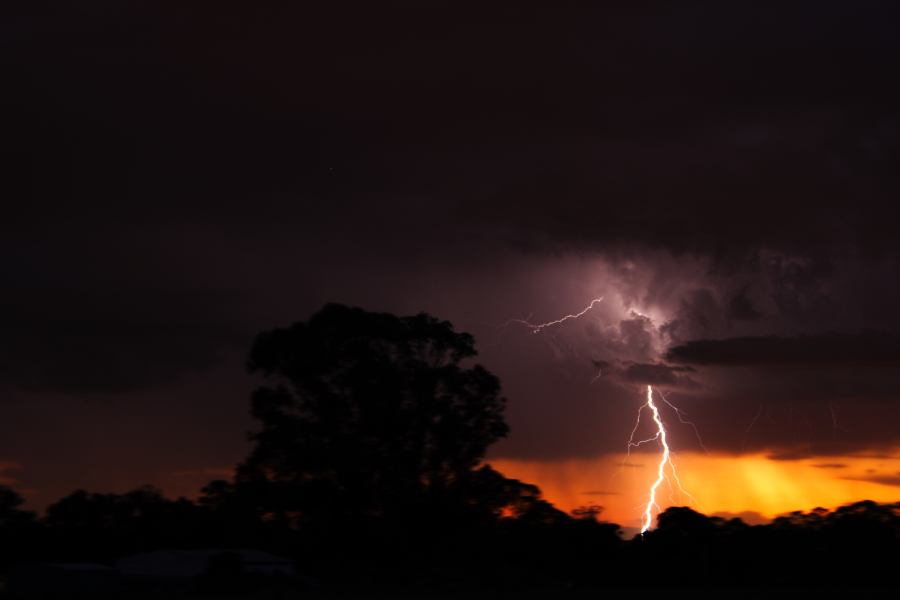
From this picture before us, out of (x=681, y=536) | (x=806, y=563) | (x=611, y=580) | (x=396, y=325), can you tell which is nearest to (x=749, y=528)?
(x=681, y=536)

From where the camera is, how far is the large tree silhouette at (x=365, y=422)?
5300 cm

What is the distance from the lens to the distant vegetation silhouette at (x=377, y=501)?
4703 cm

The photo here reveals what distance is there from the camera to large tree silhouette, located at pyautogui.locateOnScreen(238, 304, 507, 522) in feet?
174

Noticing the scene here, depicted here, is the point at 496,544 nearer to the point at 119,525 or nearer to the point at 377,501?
the point at 377,501

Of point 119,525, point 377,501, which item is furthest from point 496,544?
point 119,525

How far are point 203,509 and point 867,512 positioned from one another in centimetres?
3250

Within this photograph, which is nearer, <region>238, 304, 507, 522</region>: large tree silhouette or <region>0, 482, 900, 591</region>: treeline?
<region>0, 482, 900, 591</region>: treeline

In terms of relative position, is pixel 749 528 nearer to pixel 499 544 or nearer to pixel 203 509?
pixel 499 544

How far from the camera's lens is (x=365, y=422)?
178ft

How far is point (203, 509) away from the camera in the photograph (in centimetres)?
5962

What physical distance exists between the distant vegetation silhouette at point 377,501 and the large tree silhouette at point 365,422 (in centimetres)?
6

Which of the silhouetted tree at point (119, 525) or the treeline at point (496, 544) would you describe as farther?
the silhouetted tree at point (119, 525)

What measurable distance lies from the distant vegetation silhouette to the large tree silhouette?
0.20 ft

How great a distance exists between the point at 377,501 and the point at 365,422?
3.80 m
